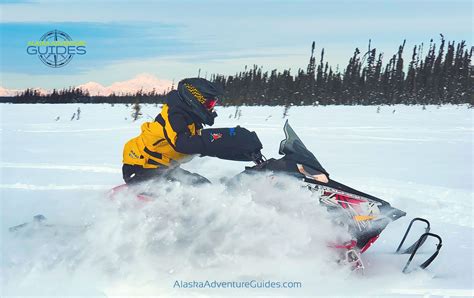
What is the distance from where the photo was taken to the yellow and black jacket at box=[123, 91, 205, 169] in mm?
4004

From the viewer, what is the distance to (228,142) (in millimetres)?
3955

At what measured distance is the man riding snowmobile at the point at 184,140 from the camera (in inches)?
156

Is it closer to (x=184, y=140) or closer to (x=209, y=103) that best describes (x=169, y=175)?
(x=184, y=140)

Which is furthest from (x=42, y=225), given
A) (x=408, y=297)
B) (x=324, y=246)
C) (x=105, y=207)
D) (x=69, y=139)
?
(x=69, y=139)

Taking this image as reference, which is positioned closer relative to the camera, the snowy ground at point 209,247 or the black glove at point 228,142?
the snowy ground at point 209,247

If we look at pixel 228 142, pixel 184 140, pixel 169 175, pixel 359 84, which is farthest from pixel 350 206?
pixel 359 84

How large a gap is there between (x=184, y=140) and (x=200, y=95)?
403mm

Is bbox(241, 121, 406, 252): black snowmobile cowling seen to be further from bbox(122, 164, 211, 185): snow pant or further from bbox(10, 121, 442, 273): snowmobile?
bbox(122, 164, 211, 185): snow pant

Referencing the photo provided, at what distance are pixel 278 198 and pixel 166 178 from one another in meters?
0.96

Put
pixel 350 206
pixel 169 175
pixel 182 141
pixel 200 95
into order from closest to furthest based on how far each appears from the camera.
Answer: pixel 350 206, pixel 182 141, pixel 200 95, pixel 169 175

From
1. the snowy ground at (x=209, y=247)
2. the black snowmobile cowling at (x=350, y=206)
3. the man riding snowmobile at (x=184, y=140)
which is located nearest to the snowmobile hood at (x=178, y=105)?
the man riding snowmobile at (x=184, y=140)

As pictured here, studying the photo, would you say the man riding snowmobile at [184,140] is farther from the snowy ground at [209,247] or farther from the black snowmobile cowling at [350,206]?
the black snowmobile cowling at [350,206]

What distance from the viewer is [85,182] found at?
7.22m

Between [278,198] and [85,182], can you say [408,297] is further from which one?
[85,182]
